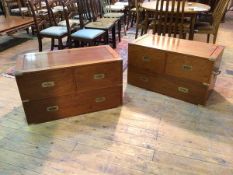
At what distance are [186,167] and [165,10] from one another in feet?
7.66

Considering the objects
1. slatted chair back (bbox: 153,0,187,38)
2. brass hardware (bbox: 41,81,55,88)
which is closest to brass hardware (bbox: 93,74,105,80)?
brass hardware (bbox: 41,81,55,88)

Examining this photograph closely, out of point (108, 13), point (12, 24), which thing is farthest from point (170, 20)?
point (12, 24)

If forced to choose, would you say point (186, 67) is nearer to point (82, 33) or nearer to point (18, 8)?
point (82, 33)

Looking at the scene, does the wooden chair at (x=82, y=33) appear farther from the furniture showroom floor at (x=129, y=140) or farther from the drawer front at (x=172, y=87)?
the furniture showroom floor at (x=129, y=140)

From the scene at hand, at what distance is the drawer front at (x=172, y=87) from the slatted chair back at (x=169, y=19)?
113 cm

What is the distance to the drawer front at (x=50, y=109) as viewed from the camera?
187 cm

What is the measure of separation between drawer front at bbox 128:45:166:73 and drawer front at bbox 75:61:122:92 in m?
0.44

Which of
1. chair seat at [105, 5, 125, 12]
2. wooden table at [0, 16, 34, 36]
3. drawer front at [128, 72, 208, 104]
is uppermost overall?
chair seat at [105, 5, 125, 12]

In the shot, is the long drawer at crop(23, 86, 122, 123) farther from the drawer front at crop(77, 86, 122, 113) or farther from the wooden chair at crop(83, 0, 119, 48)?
the wooden chair at crop(83, 0, 119, 48)

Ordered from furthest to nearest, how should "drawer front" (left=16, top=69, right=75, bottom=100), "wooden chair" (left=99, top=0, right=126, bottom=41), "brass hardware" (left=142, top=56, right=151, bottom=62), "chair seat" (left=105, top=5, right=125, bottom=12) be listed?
"chair seat" (left=105, top=5, right=125, bottom=12), "wooden chair" (left=99, top=0, right=126, bottom=41), "brass hardware" (left=142, top=56, right=151, bottom=62), "drawer front" (left=16, top=69, right=75, bottom=100)

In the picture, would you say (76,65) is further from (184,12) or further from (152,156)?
(184,12)

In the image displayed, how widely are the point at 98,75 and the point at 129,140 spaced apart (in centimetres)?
63

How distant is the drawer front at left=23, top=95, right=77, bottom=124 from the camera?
6.15 feet

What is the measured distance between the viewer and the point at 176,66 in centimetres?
214
